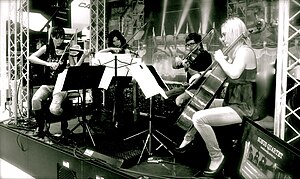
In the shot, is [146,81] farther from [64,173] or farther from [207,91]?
[64,173]

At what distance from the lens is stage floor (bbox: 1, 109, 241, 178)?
123 inches

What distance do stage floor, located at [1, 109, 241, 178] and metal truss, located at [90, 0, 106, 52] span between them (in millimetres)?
3609

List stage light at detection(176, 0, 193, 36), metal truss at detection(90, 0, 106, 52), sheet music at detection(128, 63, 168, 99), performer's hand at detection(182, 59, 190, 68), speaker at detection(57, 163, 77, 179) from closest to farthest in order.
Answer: sheet music at detection(128, 63, 168, 99)
speaker at detection(57, 163, 77, 179)
performer's hand at detection(182, 59, 190, 68)
stage light at detection(176, 0, 193, 36)
metal truss at detection(90, 0, 106, 52)

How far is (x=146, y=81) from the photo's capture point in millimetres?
3121

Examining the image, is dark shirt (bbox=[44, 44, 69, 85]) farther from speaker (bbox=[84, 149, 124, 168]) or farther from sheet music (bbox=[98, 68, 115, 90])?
speaker (bbox=[84, 149, 124, 168])

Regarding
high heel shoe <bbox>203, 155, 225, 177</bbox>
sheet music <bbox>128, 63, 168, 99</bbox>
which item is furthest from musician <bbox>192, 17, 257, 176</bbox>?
sheet music <bbox>128, 63, 168, 99</bbox>

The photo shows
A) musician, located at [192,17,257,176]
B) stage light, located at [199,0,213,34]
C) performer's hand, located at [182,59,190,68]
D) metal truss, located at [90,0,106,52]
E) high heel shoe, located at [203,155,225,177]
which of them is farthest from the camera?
metal truss, located at [90,0,106,52]

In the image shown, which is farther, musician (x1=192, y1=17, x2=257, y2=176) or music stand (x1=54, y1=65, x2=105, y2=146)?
music stand (x1=54, y1=65, x2=105, y2=146)

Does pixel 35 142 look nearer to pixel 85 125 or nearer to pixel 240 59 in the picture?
pixel 85 125

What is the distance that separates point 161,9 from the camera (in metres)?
8.01

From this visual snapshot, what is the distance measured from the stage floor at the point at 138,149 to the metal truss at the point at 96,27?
361 cm

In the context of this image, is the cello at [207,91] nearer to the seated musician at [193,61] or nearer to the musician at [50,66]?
the seated musician at [193,61]

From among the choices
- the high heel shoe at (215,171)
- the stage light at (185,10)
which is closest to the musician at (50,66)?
the high heel shoe at (215,171)

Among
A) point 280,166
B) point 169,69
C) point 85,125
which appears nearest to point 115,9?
point 169,69
